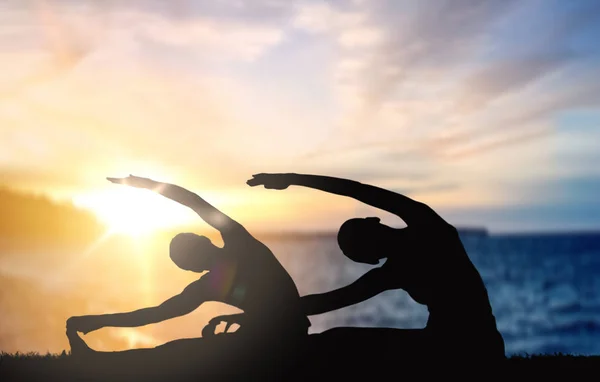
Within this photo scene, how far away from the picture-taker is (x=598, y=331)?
163 feet

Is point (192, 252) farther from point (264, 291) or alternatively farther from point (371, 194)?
point (371, 194)

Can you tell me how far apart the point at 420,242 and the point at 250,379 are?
A: 2195mm

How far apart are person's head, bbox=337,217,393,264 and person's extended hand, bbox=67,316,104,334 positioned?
106 inches

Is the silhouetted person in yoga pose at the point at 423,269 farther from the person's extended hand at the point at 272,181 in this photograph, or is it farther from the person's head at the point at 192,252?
the person's head at the point at 192,252

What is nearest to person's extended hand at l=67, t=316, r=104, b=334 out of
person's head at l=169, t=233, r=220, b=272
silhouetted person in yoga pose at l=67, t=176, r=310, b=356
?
silhouetted person in yoga pose at l=67, t=176, r=310, b=356

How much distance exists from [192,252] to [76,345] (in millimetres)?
1581

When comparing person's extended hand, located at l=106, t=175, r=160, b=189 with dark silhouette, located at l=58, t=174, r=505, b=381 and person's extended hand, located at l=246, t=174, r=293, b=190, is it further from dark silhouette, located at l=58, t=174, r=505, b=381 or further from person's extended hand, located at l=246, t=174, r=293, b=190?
person's extended hand, located at l=246, t=174, r=293, b=190

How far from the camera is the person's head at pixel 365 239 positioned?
21.5 ft

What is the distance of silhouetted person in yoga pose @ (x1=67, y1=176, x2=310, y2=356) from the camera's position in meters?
6.77

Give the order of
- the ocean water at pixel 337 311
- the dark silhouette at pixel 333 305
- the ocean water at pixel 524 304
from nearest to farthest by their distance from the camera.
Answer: the dark silhouette at pixel 333 305, the ocean water at pixel 337 311, the ocean water at pixel 524 304

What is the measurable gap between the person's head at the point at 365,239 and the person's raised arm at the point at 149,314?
1562mm

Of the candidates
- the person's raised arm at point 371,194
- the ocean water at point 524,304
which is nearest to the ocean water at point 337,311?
the ocean water at point 524,304

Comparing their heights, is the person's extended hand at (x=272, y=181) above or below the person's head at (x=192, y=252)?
above

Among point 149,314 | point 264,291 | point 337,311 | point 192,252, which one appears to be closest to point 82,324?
point 149,314
